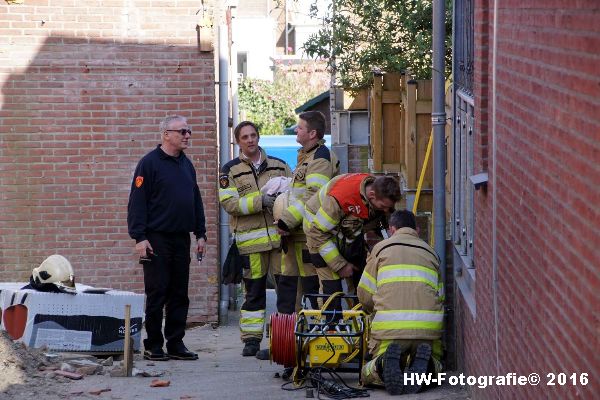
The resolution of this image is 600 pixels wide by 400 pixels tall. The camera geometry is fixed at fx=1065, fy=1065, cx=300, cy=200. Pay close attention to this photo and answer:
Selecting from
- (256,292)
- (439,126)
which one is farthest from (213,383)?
(439,126)

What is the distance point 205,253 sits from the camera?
11.5 metres

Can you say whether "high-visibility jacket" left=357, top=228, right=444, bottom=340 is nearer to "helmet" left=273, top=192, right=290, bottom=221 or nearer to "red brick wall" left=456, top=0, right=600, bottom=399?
"red brick wall" left=456, top=0, right=600, bottom=399

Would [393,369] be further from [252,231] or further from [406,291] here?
[252,231]

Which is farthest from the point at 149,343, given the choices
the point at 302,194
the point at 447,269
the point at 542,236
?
the point at 542,236

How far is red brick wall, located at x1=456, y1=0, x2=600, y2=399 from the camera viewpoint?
3299 millimetres

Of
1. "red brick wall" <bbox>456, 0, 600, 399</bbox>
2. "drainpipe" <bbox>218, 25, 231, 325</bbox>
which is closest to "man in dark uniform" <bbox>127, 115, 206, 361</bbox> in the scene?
"drainpipe" <bbox>218, 25, 231, 325</bbox>

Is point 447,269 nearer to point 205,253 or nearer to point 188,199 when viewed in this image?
point 188,199

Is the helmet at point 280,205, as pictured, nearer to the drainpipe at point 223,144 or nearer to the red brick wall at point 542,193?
the drainpipe at point 223,144

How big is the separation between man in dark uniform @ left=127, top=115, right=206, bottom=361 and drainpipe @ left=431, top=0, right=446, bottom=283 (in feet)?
7.06

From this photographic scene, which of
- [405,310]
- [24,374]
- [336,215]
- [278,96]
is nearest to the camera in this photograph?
[405,310]

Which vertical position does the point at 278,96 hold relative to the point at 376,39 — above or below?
below

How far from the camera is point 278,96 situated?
129 ft

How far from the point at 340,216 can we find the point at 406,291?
120 cm

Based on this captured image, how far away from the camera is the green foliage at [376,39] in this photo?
12109mm
